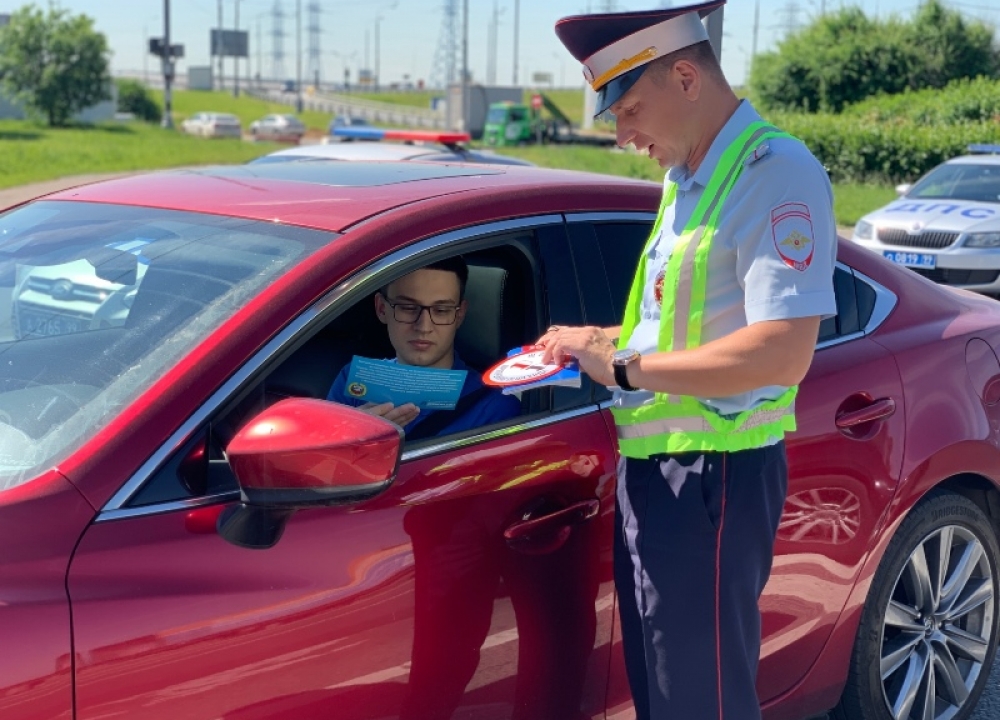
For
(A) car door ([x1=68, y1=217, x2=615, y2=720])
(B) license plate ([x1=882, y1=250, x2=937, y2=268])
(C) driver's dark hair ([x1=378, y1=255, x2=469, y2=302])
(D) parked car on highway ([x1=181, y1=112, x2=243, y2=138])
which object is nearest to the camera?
(A) car door ([x1=68, y1=217, x2=615, y2=720])

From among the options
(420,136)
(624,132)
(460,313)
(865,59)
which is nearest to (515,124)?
(865,59)

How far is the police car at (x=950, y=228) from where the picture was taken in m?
11.3

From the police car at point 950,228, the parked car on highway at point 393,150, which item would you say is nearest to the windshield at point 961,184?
the police car at point 950,228

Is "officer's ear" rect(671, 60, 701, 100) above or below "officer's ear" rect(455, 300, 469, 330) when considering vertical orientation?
above

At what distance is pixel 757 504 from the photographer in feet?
7.00

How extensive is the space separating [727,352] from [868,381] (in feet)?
3.41

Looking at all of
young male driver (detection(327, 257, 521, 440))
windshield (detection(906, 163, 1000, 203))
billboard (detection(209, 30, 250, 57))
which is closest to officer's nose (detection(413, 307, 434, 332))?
young male driver (detection(327, 257, 521, 440))

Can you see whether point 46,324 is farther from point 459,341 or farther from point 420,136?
point 420,136

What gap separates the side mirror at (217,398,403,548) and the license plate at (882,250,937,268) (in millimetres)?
10523

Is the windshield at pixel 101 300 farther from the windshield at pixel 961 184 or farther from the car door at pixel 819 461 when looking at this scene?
the windshield at pixel 961 184

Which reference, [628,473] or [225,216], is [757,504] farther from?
[225,216]

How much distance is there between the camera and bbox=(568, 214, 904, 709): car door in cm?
259

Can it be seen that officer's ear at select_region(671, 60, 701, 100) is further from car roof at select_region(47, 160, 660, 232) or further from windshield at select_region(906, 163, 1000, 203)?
windshield at select_region(906, 163, 1000, 203)

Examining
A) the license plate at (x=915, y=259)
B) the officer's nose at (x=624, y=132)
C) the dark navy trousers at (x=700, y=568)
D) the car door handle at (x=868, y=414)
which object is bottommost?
the license plate at (x=915, y=259)
